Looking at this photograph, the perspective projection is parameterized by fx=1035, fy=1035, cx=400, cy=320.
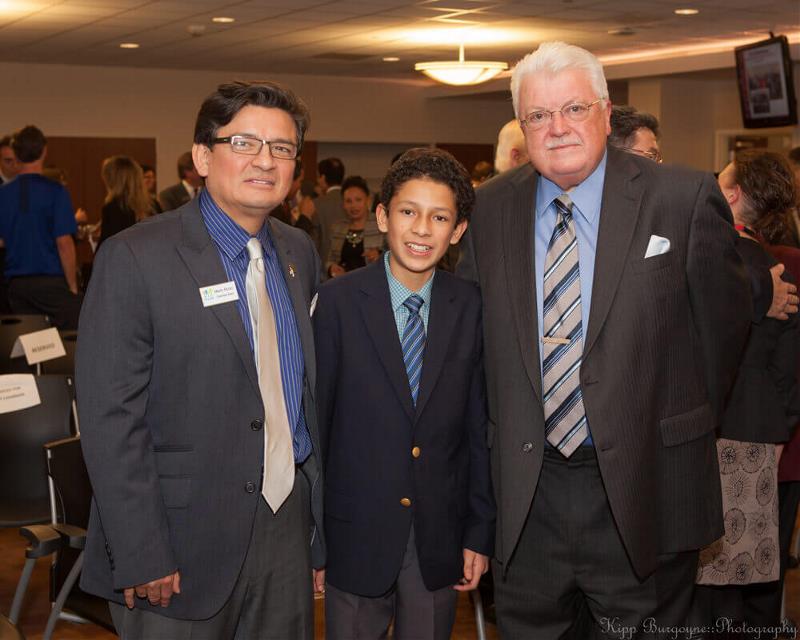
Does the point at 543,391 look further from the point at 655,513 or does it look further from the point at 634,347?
the point at 655,513

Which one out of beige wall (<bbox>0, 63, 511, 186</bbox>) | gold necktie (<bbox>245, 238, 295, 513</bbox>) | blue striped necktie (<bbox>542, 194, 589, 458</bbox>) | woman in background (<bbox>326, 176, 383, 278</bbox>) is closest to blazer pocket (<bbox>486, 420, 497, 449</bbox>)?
blue striped necktie (<bbox>542, 194, 589, 458</bbox>)

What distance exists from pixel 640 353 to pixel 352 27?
29.2 feet

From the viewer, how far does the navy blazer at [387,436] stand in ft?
7.79

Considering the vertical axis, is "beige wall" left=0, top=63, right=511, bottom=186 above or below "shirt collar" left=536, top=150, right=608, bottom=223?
above

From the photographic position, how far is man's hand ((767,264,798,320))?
3082mm

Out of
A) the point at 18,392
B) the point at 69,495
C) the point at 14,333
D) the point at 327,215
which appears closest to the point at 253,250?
the point at 69,495

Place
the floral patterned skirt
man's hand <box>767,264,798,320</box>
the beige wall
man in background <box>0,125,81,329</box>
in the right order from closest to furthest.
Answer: man's hand <box>767,264,798,320</box> < the floral patterned skirt < man in background <box>0,125,81,329</box> < the beige wall

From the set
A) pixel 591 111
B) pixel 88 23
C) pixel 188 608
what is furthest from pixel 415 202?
pixel 88 23

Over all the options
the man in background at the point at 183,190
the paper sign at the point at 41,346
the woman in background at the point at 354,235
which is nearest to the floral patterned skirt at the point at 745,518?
the paper sign at the point at 41,346

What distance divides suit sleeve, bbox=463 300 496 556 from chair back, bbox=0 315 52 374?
139 inches

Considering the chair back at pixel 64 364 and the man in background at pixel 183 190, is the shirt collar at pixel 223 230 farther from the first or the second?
the man in background at pixel 183 190

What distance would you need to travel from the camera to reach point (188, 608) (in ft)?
7.10

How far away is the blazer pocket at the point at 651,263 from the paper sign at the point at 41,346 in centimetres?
289

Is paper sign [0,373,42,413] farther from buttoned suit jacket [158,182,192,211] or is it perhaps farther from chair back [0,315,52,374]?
buttoned suit jacket [158,182,192,211]
